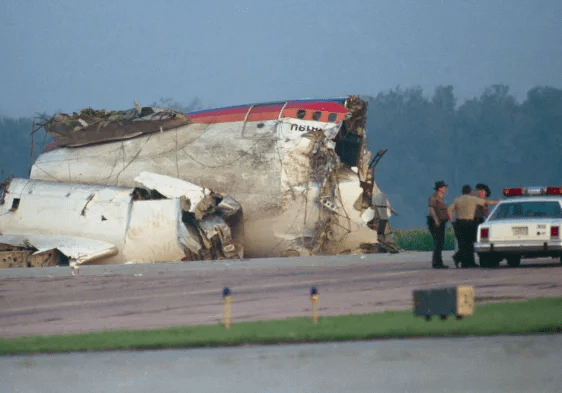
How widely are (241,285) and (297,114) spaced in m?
19.7

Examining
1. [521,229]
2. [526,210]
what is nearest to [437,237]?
[521,229]

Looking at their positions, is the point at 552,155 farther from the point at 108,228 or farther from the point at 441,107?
the point at 108,228

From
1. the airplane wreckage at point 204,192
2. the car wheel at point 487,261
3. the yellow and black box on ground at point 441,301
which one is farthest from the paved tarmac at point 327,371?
Answer: the airplane wreckage at point 204,192

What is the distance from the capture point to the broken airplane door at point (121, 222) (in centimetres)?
4106

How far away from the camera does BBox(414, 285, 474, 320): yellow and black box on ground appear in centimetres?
1182

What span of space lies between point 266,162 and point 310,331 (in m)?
29.7

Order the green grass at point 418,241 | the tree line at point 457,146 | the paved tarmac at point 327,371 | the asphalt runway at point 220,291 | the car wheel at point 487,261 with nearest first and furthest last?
the paved tarmac at point 327,371 < the asphalt runway at point 220,291 < the car wheel at point 487,261 < the green grass at point 418,241 < the tree line at point 457,146

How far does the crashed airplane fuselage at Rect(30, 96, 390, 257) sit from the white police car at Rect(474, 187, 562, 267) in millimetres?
15281

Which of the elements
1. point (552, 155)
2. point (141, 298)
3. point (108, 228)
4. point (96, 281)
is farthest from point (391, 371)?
point (552, 155)

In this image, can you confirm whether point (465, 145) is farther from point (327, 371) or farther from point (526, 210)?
point (327, 371)

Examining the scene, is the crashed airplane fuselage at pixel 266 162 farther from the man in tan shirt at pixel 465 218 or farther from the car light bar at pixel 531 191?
the man in tan shirt at pixel 465 218

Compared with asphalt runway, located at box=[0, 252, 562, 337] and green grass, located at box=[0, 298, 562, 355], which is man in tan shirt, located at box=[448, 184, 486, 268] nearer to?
asphalt runway, located at box=[0, 252, 562, 337]

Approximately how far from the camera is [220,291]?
22969mm

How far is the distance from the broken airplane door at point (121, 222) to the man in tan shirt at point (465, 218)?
15922 mm
